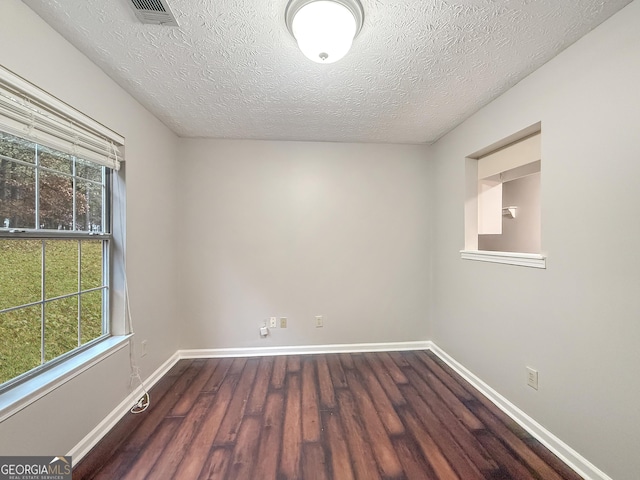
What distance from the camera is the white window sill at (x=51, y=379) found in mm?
1061

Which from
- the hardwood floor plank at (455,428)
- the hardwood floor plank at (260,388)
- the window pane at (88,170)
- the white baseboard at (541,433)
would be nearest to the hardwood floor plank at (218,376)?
the hardwood floor plank at (260,388)

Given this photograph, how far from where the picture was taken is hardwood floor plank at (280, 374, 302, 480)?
1321mm

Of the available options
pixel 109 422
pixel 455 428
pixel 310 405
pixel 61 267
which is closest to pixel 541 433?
pixel 455 428

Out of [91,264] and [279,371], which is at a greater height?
[91,264]

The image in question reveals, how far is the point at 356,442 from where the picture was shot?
1.50m

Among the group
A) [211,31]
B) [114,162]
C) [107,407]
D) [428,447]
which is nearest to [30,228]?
[114,162]

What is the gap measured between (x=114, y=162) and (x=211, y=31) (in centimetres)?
113

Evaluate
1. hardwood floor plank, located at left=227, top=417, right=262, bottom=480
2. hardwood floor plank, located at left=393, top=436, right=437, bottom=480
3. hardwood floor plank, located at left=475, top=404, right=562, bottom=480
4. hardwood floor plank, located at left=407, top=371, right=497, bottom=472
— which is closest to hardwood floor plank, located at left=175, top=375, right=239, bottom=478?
hardwood floor plank, located at left=227, top=417, right=262, bottom=480

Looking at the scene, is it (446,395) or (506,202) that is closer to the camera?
(446,395)

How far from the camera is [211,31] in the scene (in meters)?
1.25

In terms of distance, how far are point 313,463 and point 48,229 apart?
2.02 m

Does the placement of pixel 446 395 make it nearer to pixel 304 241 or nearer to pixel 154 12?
pixel 304 241

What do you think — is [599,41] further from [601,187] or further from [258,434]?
[258,434]

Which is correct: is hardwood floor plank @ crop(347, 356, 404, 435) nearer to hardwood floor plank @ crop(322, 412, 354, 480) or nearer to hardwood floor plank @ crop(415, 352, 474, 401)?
hardwood floor plank @ crop(322, 412, 354, 480)
